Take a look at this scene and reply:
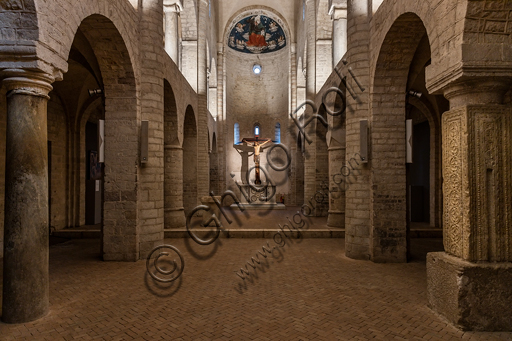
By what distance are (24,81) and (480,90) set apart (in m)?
5.16

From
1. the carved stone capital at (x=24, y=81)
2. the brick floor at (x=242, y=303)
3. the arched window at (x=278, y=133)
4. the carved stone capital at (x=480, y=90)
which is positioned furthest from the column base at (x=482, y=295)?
the arched window at (x=278, y=133)

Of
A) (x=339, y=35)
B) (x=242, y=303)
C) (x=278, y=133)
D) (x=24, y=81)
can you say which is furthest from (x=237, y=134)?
(x=24, y=81)

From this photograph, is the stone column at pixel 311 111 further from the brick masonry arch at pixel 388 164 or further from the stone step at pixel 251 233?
the brick masonry arch at pixel 388 164

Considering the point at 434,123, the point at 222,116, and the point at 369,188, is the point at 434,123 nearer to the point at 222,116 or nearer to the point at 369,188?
the point at 369,188

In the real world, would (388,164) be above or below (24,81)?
below

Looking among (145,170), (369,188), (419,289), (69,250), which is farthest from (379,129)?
(69,250)

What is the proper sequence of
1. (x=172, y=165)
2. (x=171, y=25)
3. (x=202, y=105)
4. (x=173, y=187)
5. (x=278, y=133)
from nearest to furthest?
(x=172, y=165) → (x=173, y=187) → (x=171, y=25) → (x=202, y=105) → (x=278, y=133)

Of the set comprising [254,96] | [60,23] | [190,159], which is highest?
[254,96]

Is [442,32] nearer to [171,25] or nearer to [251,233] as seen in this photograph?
[251,233]

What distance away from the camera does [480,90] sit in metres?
3.78

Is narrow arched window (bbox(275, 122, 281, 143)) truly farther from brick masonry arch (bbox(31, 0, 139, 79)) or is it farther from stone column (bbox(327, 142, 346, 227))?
brick masonry arch (bbox(31, 0, 139, 79))

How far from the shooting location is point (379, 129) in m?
6.96

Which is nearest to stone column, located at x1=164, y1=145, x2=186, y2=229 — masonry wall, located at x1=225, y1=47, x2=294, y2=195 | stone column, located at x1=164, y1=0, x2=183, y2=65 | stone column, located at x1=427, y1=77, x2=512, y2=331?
stone column, located at x1=164, y1=0, x2=183, y2=65

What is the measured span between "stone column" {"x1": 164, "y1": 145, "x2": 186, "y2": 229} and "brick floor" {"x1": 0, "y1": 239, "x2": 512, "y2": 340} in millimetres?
3221
